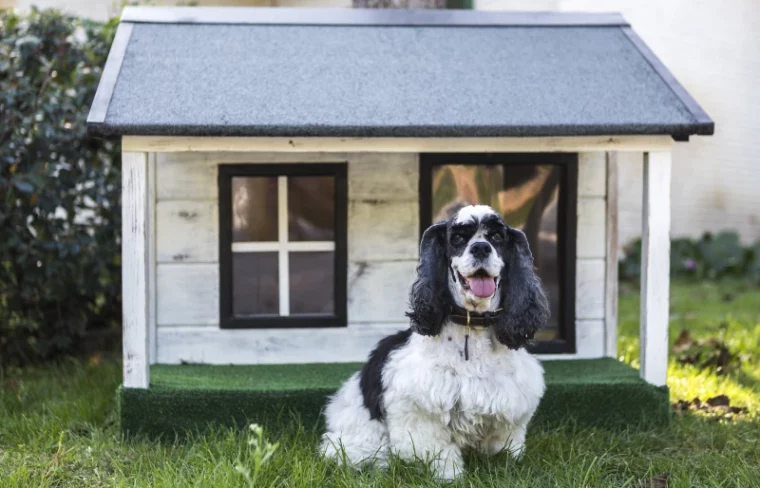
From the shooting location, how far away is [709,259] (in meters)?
10.3

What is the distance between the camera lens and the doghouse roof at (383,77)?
4.38 m

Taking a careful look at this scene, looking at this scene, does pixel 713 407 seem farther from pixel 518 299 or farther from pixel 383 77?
pixel 383 77

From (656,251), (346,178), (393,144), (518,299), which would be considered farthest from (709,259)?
(518,299)

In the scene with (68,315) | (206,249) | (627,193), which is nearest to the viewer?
(206,249)

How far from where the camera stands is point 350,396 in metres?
4.12

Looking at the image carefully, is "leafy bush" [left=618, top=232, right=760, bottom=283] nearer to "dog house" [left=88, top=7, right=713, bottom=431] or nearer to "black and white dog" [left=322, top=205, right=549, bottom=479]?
"dog house" [left=88, top=7, right=713, bottom=431]

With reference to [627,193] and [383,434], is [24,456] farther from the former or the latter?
[627,193]

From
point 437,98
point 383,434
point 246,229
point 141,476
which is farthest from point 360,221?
point 141,476

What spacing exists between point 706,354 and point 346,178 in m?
2.92

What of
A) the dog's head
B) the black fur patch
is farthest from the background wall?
the dog's head

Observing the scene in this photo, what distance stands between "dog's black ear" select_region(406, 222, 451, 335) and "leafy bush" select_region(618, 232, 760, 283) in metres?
6.88

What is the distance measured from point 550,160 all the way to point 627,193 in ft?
17.0

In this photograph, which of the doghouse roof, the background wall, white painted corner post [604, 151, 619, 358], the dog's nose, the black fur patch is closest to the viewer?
the dog's nose

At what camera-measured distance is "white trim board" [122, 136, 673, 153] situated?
4465 mm
